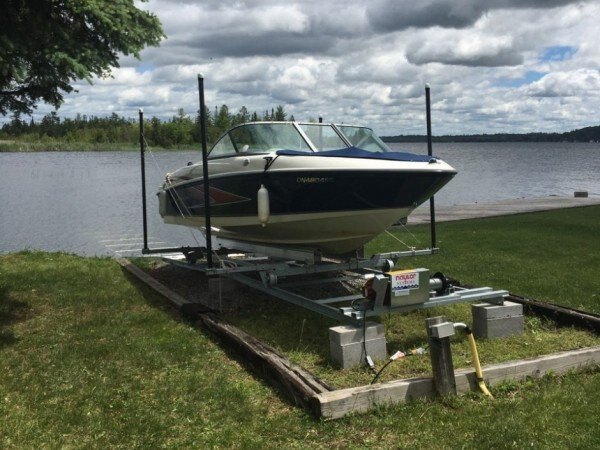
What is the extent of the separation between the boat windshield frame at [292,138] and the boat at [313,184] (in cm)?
1

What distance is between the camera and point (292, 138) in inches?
300

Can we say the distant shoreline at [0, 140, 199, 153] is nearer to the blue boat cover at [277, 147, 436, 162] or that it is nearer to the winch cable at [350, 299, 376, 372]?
the blue boat cover at [277, 147, 436, 162]

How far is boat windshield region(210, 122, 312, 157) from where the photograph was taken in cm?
758

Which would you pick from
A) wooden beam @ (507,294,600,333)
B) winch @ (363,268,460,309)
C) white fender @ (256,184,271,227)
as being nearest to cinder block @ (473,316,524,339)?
wooden beam @ (507,294,600,333)

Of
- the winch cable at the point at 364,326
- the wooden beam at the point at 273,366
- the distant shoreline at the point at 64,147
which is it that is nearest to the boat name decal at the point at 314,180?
the winch cable at the point at 364,326

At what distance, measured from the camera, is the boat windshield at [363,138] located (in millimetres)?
8102

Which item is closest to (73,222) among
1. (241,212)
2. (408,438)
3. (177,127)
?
(241,212)

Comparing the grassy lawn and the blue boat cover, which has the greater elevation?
the blue boat cover

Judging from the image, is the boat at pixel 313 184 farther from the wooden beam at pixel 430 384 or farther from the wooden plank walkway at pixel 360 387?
the wooden beam at pixel 430 384

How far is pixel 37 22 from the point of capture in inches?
237

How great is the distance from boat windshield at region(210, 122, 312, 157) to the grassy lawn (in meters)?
2.11

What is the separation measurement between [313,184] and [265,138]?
126cm

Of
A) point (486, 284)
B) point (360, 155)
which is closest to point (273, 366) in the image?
point (360, 155)

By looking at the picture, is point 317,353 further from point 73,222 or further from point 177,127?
point 177,127
